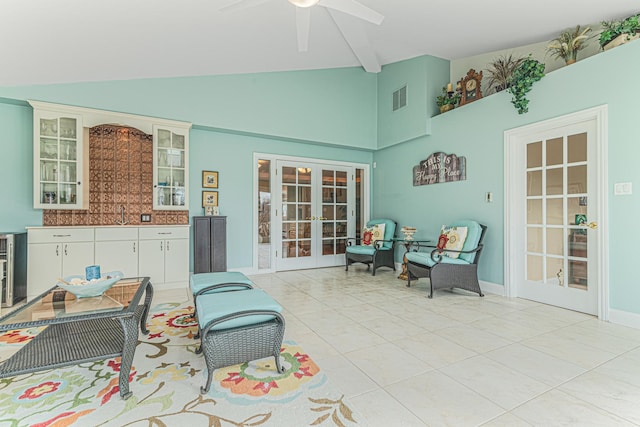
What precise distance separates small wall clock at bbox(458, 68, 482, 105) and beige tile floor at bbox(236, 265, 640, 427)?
2810 millimetres

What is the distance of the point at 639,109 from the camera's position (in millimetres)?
2754

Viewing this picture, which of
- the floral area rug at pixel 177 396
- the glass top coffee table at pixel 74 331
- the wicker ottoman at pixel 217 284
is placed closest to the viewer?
the floral area rug at pixel 177 396

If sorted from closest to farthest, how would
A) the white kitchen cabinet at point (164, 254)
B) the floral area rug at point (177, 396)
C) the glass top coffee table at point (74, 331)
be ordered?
1. the floral area rug at point (177, 396)
2. the glass top coffee table at point (74, 331)
3. the white kitchen cabinet at point (164, 254)

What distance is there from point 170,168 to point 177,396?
345 cm

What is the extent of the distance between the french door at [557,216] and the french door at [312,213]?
10.0 ft

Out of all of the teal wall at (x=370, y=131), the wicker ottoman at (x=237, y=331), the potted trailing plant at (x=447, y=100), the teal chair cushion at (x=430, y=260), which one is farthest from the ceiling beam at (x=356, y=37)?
the wicker ottoman at (x=237, y=331)

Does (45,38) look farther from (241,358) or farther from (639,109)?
(639,109)

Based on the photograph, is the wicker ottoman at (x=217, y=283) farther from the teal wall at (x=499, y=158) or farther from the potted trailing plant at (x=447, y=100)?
the potted trailing plant at (x=447, y=100)

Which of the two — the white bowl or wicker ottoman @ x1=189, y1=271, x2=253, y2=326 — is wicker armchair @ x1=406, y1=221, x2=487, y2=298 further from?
the white bowl

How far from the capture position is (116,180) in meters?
4.28

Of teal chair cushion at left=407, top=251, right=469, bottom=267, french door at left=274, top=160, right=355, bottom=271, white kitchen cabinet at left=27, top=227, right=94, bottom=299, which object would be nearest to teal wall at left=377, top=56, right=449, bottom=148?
french door at left=274, top=160, right=355, bottom=271

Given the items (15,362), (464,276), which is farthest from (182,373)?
(464,276)

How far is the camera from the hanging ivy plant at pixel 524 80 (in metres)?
3.38

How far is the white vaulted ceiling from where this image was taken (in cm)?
285
